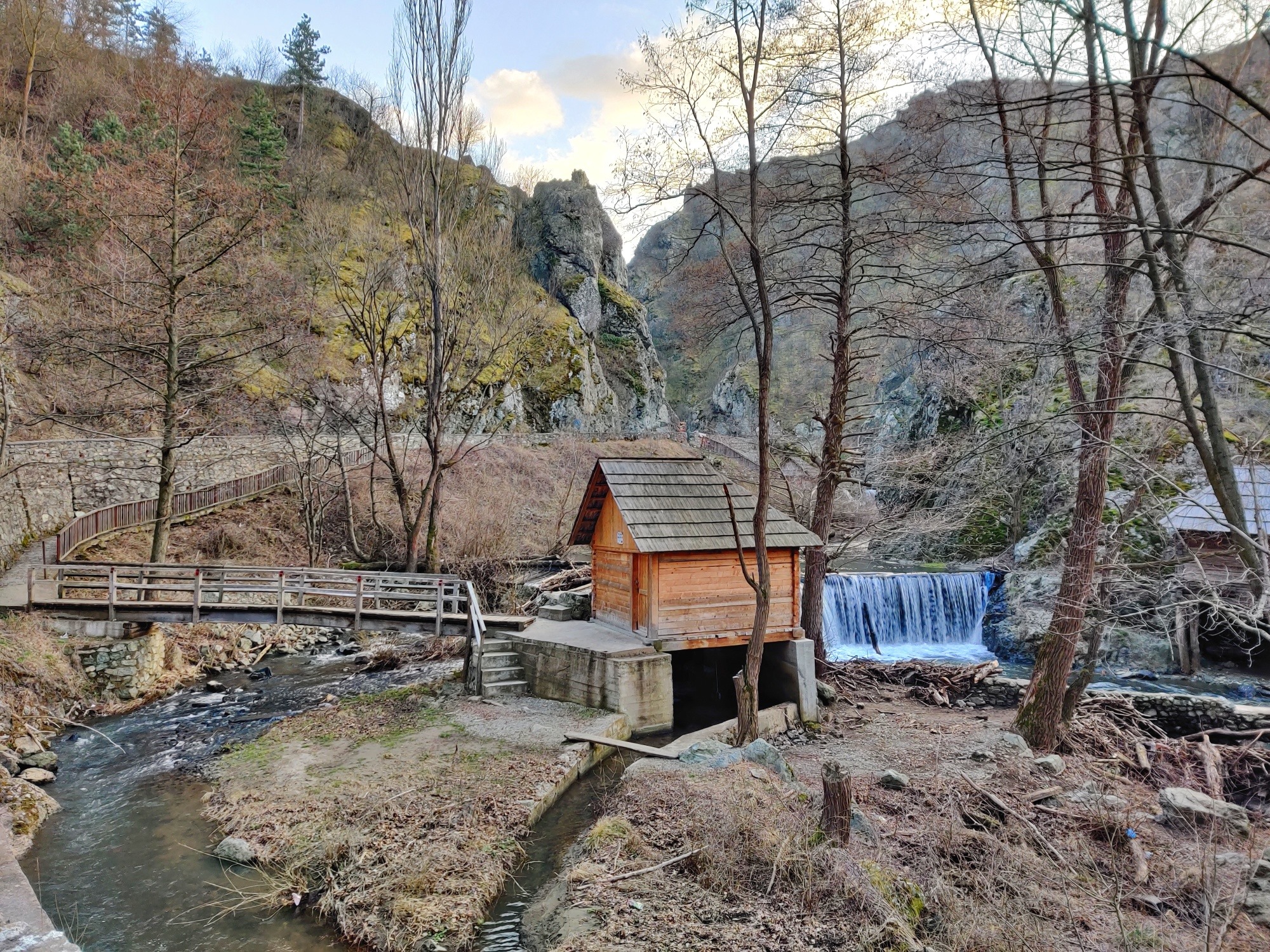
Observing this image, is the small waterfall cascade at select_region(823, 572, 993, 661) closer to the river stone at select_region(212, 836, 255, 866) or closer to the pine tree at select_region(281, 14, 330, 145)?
the river stone at select_region(212, 836, 255, 866)

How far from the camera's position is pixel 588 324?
4828 cm

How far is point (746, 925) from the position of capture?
5523 millimetres

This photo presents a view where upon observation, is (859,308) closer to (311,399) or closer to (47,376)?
(311,399)

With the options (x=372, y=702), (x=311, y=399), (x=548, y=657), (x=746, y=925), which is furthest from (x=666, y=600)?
(x=311, y=399)

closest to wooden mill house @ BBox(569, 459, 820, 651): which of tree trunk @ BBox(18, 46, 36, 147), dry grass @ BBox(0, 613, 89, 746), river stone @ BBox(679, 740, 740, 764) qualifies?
river stone @ BBox(679, 740, 740, 764)

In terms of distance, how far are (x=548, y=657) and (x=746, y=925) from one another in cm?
849

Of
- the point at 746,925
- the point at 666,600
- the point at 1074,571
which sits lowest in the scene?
the point at 746,925

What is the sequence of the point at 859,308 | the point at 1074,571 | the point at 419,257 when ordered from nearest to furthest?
the point at 1074,571, the point at 859,308, the point at 419,257

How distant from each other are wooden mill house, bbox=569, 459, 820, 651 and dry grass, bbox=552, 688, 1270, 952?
15.5ft

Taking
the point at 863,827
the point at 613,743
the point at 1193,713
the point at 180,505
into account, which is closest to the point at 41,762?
the point at 613,743

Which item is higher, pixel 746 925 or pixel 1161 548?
pixel 1161 548

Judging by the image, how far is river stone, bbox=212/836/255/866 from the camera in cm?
768

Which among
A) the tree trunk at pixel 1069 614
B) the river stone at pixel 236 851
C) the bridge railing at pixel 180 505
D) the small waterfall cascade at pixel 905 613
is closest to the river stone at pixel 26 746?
the river stone at pixel 236 851

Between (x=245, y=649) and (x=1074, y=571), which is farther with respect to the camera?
(x=245, y=649)
